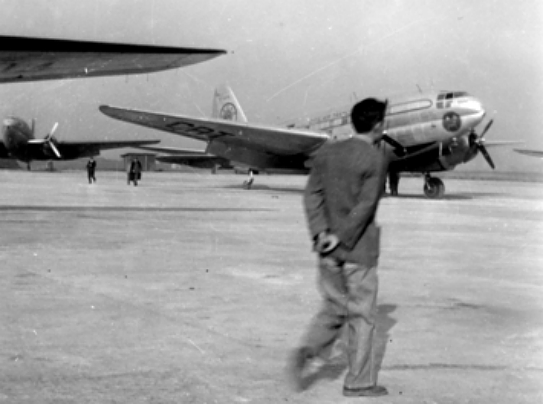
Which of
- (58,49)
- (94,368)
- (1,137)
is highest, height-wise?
(58,49)

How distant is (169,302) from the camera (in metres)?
5.82

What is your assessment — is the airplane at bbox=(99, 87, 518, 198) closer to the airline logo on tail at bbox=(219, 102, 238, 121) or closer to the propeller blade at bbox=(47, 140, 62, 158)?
the airline logo on tail at bbox=(219, 102, 238, 121)

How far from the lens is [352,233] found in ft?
11.3

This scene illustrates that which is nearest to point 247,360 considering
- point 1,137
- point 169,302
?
point 169,302

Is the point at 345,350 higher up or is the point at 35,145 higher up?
the point at 345,350

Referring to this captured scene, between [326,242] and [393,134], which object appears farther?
[393,134]

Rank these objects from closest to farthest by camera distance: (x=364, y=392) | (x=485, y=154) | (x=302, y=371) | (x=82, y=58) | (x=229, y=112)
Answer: (x=364, y=392) → (x=302, y=371) → (x=82, y=58) → (x=485, y=154) → (x=229, y=112)

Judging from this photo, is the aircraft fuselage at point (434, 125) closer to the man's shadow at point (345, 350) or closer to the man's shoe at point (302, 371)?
the man's shadow at point (345, 350)

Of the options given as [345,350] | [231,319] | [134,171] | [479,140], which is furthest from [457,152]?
[345,350]

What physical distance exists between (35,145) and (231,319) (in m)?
48.3

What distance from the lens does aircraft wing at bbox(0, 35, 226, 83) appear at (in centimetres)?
1169

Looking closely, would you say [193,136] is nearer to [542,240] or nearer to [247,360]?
[542,240]

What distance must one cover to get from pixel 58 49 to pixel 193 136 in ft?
50.4

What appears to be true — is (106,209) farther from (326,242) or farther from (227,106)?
(227,106)
